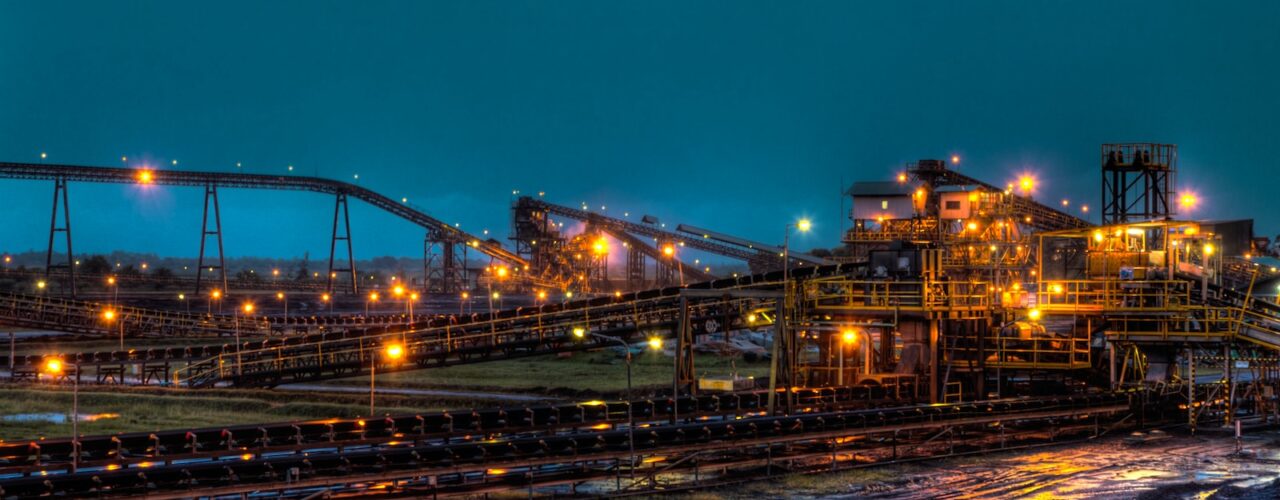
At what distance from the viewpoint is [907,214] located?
8138cm

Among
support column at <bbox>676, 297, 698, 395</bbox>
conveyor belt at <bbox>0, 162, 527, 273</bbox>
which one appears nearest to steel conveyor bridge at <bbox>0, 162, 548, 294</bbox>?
conveyor belt at <bbox>0, 162, 527, 273</bbox>

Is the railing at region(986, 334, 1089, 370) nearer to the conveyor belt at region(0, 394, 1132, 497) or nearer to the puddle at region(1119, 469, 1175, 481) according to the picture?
the conveyor belt at region(0, 394, 1132, 497)

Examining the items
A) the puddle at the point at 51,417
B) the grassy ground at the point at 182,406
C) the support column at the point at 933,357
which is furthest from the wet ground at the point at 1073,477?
the puddle at the point at 51,417

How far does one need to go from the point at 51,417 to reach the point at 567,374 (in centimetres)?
2555

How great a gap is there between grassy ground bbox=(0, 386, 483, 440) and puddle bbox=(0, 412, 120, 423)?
363 millimetres

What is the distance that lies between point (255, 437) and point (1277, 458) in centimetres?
2642

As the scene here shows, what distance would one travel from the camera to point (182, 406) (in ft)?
140

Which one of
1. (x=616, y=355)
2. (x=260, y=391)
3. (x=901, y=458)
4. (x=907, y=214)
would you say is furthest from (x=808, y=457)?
(x=907, y=214)

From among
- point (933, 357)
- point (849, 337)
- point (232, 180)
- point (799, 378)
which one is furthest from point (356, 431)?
point (232, 180)

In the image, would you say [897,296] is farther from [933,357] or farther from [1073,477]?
[1073,477]

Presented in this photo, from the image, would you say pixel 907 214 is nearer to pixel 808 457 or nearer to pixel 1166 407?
pixel 1166 407

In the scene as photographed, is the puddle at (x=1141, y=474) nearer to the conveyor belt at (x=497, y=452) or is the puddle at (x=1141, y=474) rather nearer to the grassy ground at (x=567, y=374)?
the conveyor belt at (x=497, y=452)

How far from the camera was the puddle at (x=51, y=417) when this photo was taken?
1518 inches

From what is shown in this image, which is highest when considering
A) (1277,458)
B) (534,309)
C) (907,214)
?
(907,214)
